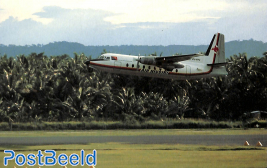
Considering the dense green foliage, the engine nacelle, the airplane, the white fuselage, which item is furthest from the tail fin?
the dense green foliage

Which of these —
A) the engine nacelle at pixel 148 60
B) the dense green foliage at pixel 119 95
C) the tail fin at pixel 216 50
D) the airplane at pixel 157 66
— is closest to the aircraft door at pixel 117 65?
the airplane at pixel 157 66

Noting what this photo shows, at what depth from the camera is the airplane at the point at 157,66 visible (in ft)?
183

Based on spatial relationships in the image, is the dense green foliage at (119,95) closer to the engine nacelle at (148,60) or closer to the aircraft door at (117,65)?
the engine nacelle at (148,60)

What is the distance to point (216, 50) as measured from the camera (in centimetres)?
6762

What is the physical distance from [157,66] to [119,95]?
3842 cm

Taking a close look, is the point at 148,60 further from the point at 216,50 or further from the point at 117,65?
the point at 216,50

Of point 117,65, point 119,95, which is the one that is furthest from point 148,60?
point 119,95

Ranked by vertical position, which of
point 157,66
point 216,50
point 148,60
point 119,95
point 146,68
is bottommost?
point 119,95

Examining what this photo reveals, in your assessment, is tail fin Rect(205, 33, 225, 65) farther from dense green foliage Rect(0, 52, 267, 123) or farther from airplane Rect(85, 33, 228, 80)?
dense green foliage Rect(0, 52, 267, 123)

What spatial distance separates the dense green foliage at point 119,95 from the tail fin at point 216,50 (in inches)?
1037

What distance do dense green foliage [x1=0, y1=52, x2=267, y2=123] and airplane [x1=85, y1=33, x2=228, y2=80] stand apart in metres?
28.4

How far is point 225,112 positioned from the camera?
95.9 m

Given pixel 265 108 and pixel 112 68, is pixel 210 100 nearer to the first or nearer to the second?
pixel 265 108

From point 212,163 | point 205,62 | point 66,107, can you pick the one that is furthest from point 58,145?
point 66,107
